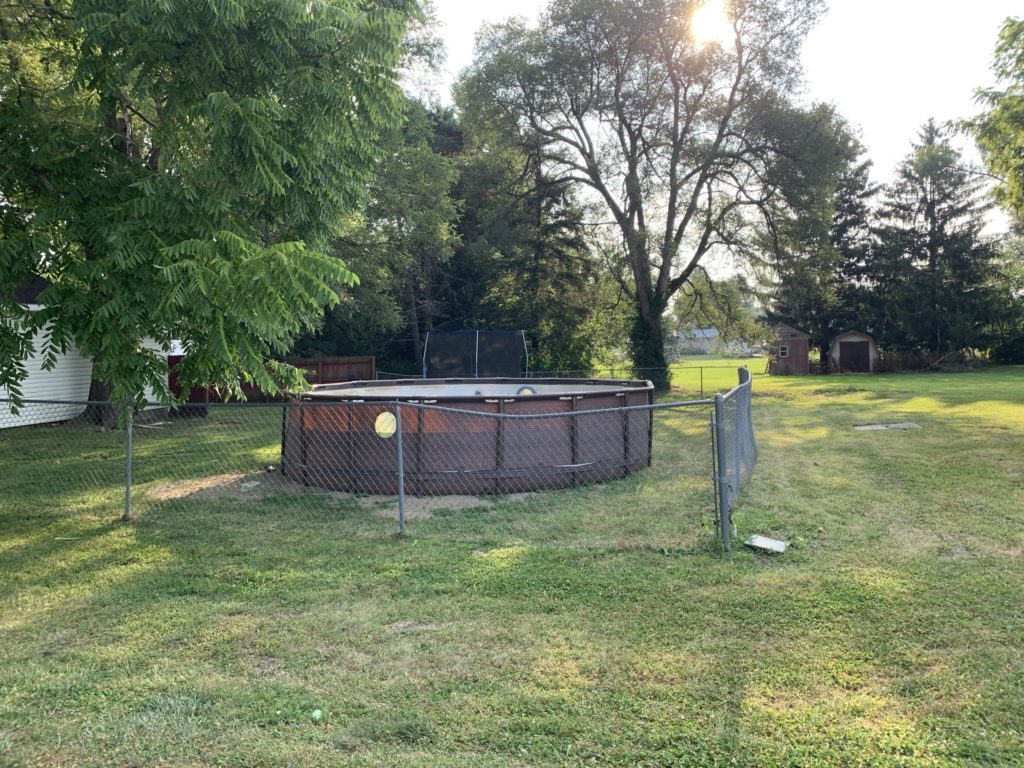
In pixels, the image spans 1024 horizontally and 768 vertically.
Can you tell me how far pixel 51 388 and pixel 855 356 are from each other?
39.3 metres

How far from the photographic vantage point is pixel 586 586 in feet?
15.9

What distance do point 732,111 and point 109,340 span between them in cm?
2465

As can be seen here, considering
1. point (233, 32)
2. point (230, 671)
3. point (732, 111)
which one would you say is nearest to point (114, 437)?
point (233, 32)

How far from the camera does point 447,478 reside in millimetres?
8117

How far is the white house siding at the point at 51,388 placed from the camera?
48.1ft

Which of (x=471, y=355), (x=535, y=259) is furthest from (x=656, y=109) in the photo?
(x=471, y=355)

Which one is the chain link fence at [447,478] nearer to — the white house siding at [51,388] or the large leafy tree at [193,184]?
the large leafy tree at [193,184]

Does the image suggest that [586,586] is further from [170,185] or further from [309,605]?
[170,185]

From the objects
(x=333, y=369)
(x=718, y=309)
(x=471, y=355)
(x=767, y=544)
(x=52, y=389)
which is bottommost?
(x=767, y=544)

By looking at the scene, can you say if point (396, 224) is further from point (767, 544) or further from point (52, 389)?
point (767, 544)

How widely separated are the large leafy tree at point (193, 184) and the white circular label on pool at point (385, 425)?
1.97m

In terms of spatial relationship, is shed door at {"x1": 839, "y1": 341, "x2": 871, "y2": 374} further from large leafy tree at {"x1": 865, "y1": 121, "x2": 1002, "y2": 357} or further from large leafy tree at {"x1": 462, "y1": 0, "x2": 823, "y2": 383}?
large leafy tree at {"x1": 462, "y1": 0, "x2": 823, "y2": 383}

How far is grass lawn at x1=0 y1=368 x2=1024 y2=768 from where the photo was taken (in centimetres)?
290

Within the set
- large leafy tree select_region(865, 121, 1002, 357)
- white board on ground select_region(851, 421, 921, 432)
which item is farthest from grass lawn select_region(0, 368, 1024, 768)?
large leafy tree select_region(865, 121, 1002, 357)
